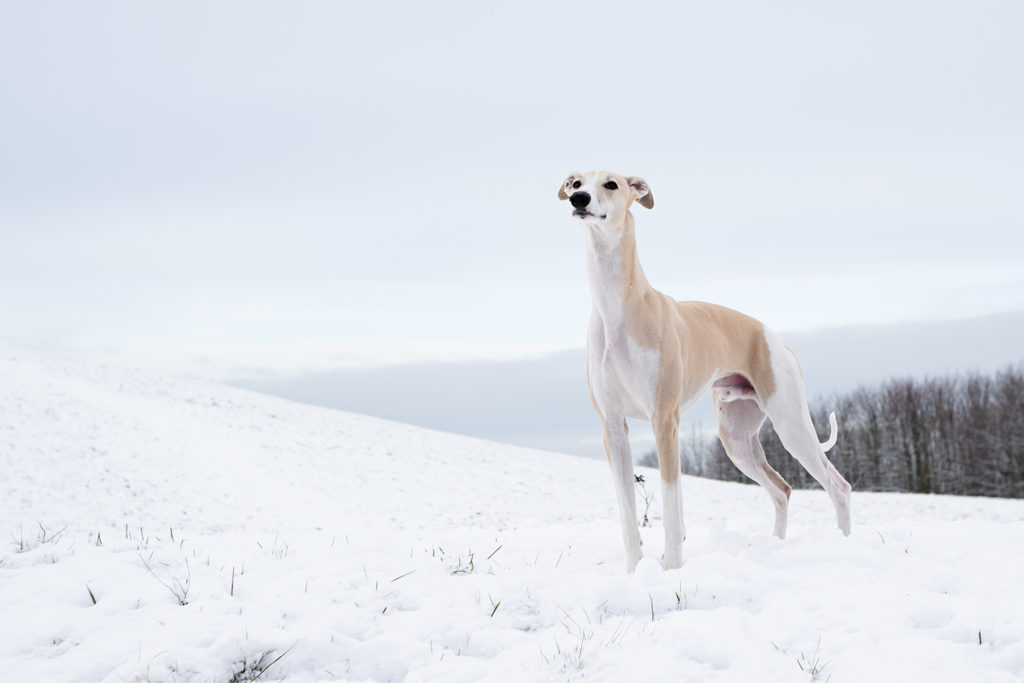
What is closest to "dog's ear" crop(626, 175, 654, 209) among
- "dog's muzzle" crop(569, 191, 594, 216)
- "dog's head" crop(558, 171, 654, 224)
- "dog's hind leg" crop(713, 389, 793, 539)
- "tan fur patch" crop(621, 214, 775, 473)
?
"dog's head" crop(558, 171, 654, 224)

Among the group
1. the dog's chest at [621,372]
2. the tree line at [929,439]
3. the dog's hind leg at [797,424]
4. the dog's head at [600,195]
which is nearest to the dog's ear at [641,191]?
the dog's head at [600,195]

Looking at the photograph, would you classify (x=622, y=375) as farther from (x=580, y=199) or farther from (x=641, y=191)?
(x=641, y=191)

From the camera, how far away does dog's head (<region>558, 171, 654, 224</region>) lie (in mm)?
4566

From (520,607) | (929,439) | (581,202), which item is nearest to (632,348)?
(581,202)

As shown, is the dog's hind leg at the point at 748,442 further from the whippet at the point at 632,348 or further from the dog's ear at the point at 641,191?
the dog's ear at the point at 641,191

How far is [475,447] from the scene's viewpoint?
27000mm

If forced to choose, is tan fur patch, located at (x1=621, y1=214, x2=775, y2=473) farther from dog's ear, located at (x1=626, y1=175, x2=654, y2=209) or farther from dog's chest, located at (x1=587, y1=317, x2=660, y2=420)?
dog's ear, located at (x1=626, y1=175, x2=654, y2=209)

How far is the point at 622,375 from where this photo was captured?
4855 mm

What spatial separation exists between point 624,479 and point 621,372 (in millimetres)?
765

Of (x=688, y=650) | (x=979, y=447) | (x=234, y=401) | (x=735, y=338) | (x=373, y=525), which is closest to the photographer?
(x=688, y=650)

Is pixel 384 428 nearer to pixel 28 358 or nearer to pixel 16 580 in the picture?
pixel 28 358

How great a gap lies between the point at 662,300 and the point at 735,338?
1.05 meters

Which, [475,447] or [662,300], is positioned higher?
[662,300]

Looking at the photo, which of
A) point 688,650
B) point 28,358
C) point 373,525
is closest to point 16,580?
point 688,650
